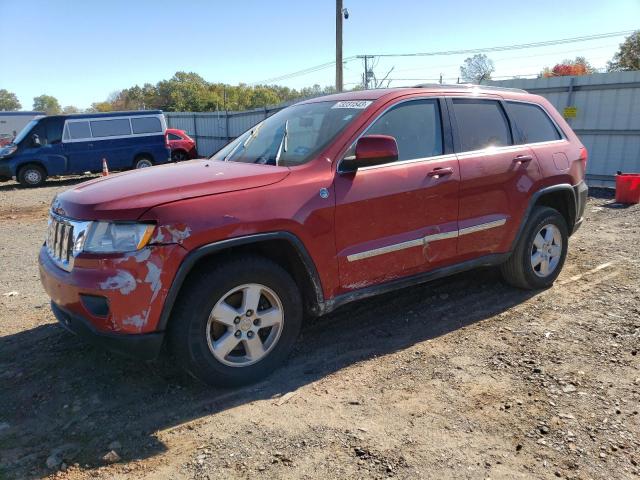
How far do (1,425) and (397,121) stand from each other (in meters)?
3.21

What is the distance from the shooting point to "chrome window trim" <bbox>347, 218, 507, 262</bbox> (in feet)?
11.6

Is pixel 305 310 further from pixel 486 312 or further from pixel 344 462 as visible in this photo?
pixel 486 312

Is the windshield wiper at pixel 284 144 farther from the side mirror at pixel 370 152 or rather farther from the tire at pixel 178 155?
the tire at pixel 178 155

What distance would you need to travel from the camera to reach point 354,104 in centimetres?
388

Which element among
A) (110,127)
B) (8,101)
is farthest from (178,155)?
(8,101)

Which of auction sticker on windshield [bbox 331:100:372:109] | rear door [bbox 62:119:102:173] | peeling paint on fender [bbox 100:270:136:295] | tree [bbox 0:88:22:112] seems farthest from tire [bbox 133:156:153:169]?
tree [bbox 0:88:22:112]

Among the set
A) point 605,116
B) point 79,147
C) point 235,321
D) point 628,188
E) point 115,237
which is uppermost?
point 605,116

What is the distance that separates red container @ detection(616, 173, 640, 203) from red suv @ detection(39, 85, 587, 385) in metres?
5.76

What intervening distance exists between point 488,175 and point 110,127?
594 inches

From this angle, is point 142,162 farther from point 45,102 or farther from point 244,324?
point 45,102

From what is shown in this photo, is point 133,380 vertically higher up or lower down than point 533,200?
lower down

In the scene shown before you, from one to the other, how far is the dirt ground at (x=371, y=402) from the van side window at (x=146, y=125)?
1338 centimetres

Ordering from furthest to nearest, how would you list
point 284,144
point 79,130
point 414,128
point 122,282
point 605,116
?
point 79,130 < point 605,116 < point 414,128 < point 284,144 < point 122,282

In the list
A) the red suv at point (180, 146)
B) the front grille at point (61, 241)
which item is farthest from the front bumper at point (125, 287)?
the red suv at point (180, 146)
